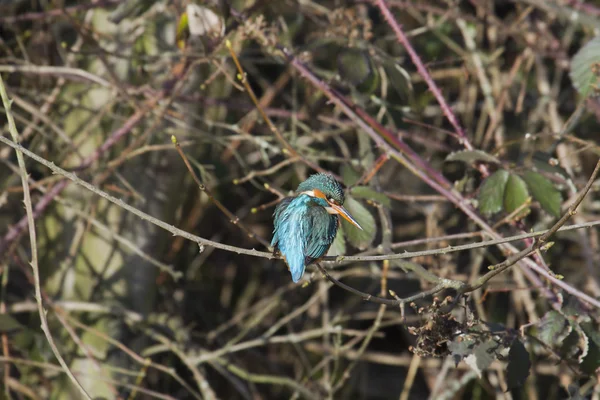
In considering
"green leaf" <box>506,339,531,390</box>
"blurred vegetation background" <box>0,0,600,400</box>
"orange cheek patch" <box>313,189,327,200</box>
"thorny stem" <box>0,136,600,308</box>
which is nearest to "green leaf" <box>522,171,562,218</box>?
"blurred vegetation background" <box>0,0,600,400</box>

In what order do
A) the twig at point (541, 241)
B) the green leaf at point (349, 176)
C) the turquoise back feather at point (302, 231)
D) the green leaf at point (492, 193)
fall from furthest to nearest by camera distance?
1. the green leaf at point (349, 176)
2. the green leaf at point (492, 193)
3. the turquoise back feather at point (302, 231)
4. the twig at point (541, 241)

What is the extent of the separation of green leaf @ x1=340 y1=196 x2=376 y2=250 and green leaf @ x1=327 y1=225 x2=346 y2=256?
0.03 meters

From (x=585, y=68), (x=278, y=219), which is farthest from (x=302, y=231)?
(x=585, y=68)

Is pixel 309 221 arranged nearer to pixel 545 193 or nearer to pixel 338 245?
pixel 338 245

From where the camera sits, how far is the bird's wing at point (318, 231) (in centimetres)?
201

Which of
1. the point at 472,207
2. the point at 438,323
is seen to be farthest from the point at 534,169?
the point at 438,323

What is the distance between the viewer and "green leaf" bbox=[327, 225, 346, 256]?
218cm

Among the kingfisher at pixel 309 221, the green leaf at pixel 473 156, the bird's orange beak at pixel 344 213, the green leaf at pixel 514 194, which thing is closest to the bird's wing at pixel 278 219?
the kingfisher at pixel 309 221

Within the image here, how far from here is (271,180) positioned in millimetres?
3998

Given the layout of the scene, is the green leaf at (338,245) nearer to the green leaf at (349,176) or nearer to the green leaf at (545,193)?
the green leaf at (349,176)

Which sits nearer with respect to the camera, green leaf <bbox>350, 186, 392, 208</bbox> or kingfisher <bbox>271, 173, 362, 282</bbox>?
kingfisher <bbox>271, 173, 362, 282</bbox>

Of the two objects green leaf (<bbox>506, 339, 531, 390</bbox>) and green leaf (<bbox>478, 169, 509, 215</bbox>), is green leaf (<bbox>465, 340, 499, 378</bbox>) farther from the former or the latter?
green leaf (<bbox>478, 169, 509, 215</bbox>)

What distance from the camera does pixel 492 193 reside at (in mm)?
2256

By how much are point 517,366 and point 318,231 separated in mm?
655
